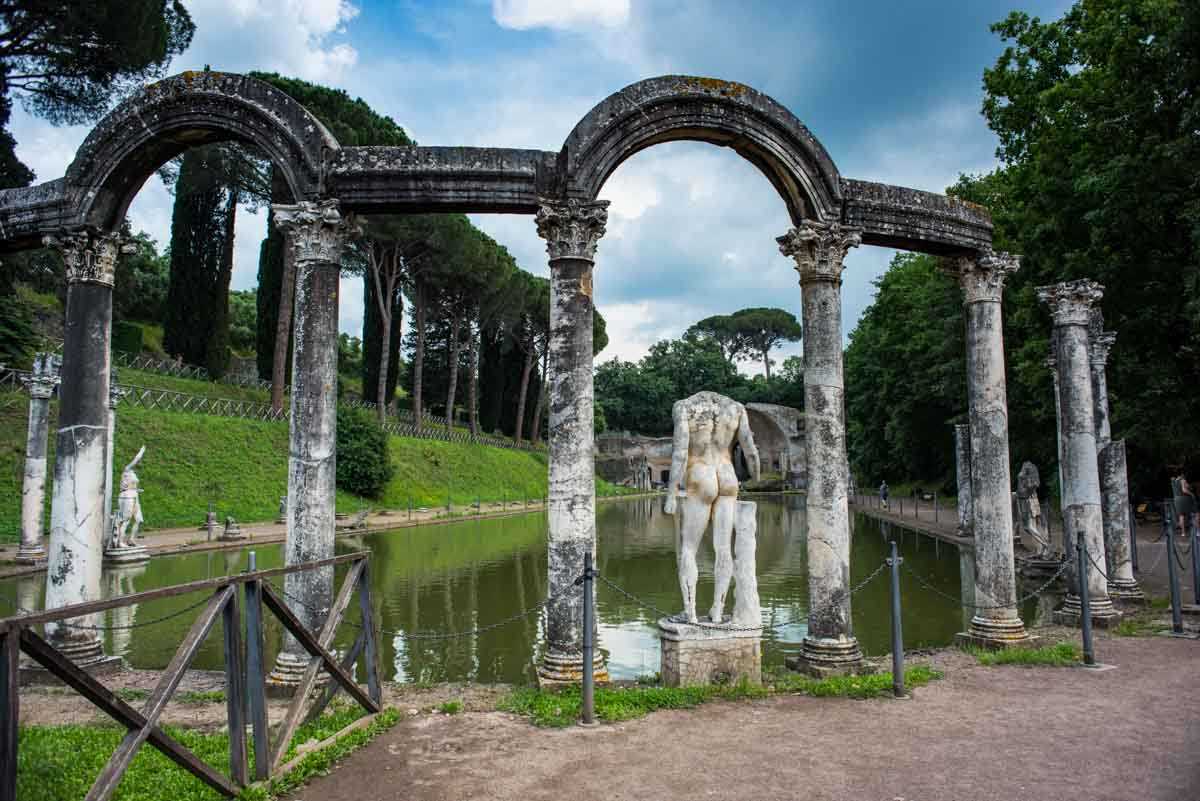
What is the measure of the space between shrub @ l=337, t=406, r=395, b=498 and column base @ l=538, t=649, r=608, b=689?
21.7 metres

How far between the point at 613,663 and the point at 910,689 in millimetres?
2905

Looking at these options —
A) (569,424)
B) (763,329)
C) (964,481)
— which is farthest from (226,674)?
(763,329)

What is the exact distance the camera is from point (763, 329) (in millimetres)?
77500

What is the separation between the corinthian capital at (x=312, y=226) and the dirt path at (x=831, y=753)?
13.8 feet

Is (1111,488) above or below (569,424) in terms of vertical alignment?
below

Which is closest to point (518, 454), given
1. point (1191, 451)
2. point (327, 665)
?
point (1191, 451)

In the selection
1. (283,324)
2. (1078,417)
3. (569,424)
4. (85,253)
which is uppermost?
(283,324)

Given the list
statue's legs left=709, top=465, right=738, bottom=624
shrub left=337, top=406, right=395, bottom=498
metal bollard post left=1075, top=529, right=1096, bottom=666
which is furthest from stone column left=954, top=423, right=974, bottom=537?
shrub left=337, top=406, right=395, bottom=498

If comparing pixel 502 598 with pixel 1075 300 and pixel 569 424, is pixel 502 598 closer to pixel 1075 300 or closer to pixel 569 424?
pixel 569 424

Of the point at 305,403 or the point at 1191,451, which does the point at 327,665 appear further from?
the point at 1191,451

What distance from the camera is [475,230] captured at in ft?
108

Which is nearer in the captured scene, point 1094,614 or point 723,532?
point 723,532

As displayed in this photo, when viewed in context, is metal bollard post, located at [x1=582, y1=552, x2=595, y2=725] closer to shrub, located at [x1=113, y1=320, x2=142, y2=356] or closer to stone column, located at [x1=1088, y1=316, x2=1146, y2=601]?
stone column, located at [x1=1088, y1=316, x2=1146, y2=601]

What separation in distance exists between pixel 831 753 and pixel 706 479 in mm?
2434
